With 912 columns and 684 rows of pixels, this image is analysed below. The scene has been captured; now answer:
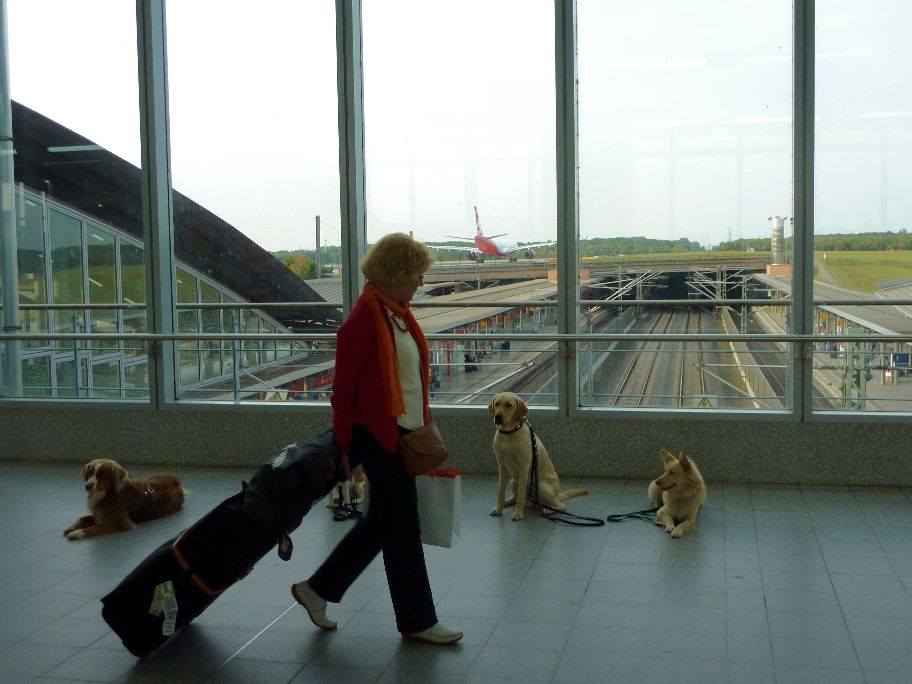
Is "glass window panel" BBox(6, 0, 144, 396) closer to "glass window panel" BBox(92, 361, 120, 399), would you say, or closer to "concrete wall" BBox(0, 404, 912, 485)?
"glass window panel" BBox(92, 361, 120, 399)

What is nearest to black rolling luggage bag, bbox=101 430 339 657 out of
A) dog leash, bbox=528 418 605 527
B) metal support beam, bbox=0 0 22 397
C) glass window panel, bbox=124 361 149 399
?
dog leash, bbox=528 418 605 527

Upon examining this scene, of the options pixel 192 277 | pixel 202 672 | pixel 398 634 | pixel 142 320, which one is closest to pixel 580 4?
pixel 192 277

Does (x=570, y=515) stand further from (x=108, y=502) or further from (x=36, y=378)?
(x=36, y=378)

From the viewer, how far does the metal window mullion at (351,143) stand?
6547 millimetres

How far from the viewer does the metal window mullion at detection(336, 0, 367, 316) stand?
6547mm

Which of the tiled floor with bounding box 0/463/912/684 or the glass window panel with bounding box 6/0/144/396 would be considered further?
the glass window panel with bounding box 6/0/144/396

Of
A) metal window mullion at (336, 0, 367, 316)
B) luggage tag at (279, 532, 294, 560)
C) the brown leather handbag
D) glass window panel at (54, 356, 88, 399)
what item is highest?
metal window mullion at (336, 0, 367, 316)

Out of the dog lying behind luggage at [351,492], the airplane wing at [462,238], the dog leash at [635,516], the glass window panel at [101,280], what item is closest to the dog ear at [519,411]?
the dog leash at [635,516]

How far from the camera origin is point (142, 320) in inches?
280

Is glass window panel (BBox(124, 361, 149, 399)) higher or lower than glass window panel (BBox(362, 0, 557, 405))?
lower

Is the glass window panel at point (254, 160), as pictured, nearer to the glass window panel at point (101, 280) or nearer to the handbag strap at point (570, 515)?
the glass window panel at point (101, 280)

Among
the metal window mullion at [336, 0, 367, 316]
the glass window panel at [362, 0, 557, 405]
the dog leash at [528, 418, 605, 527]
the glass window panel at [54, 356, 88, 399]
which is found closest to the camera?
the dog leash at [528, 418, 605, 527]

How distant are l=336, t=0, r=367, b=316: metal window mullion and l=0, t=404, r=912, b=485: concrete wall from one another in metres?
1.03

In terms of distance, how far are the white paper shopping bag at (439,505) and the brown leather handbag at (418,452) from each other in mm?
139
